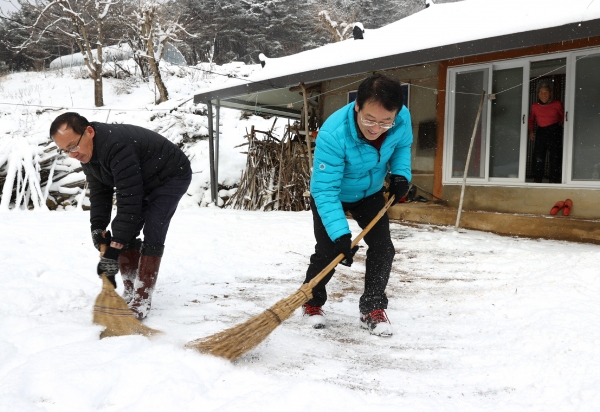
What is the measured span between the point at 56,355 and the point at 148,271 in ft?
3.01

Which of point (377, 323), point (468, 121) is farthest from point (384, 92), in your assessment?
point (468, 121)

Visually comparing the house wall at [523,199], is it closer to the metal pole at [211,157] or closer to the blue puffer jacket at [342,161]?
the blue puffer jacket at [342,161]

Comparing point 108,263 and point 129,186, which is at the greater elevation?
point 129,186

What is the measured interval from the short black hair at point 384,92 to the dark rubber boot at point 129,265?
6.11 ft

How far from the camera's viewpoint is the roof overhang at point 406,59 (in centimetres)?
489

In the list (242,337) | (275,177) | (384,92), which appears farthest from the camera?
(275,177)

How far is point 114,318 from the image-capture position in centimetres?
238

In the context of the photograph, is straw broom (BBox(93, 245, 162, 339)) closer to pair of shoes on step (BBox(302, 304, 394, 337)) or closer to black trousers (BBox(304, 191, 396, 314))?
pair of shoes on step (BBox(302, 304, 394, 337))

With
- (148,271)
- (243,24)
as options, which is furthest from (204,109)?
(148,271)

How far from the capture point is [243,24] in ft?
86.0

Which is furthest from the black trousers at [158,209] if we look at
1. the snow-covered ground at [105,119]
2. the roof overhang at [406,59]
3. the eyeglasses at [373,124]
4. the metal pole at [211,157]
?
the metal pole at [211,157]

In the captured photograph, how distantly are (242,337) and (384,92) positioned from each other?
4.71 ft

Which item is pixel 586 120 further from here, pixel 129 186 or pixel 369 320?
pixel 129 186

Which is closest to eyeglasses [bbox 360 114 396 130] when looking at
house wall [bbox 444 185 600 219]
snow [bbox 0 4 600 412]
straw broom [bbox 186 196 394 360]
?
straw broom [bbox 186 196 394 360]
